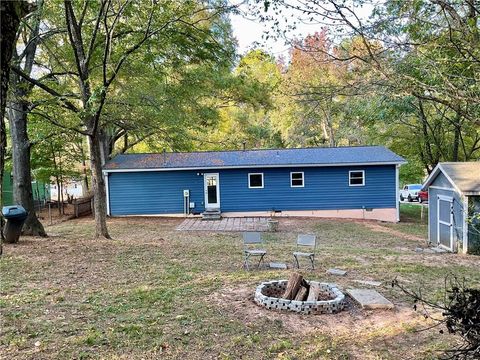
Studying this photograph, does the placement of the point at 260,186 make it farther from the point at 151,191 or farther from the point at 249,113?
the point at 249,113

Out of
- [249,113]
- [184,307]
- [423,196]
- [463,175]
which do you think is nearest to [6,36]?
[184,307]

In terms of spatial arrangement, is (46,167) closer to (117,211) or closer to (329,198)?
(117,211)

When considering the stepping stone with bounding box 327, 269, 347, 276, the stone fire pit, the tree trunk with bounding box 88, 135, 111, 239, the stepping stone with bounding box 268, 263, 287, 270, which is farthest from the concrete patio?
the stone fire pit

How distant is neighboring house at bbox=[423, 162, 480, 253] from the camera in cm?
1043

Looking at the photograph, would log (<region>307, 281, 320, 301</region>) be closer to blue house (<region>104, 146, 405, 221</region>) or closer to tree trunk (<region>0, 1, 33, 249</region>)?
tree trunk (<region>0, 1, 33, 249</region>)

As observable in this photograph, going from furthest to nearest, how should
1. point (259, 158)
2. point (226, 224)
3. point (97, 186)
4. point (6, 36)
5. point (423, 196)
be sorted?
point (423, 196) → point (259, 158) → point (226, 224) → point (97, 186) → point (6, 36)

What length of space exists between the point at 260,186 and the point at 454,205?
8.72 m

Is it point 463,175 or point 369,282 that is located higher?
point 463,175

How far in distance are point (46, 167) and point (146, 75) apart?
8.46m

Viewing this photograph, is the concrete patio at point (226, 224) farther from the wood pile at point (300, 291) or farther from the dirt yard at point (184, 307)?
the wood pile at point (300, 291)

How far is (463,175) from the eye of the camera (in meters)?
11.1

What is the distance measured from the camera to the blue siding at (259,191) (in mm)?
17656

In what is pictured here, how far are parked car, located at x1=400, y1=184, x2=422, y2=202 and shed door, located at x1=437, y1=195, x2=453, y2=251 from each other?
20.6 meters

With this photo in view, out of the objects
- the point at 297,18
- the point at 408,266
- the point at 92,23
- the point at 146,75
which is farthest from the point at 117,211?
the point at 297,18
